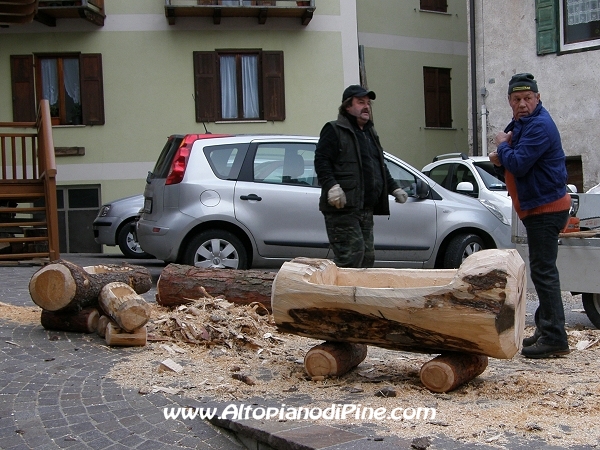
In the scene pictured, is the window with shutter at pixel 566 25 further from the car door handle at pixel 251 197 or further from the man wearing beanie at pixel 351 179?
the man wearing beanie at pixel 351 179

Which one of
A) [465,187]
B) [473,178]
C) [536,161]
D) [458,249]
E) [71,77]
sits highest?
[71,77]

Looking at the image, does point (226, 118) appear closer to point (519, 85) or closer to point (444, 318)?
point (519, 85)

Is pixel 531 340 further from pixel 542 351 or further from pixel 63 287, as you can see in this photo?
pixel 63 287

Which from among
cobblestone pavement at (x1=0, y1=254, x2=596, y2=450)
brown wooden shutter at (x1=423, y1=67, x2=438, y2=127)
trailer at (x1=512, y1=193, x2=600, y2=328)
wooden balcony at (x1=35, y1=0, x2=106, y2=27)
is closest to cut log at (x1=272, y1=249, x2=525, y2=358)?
cobblestone pavement at (x1=0, y1=254, x2=596, y2=450)

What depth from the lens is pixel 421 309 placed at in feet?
→ 14.4

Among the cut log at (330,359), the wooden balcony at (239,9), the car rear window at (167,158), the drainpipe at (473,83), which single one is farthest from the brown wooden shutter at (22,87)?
the cut log at (330,359)

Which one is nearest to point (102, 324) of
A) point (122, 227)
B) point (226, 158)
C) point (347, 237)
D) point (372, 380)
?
point (347, 237)

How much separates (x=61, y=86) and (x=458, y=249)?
1323 cm

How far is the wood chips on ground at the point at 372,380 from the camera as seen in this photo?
3783 mm

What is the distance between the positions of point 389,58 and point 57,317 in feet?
63.2

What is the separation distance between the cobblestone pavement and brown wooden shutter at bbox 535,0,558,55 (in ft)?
52.6

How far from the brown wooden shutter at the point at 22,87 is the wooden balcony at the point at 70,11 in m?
1.06

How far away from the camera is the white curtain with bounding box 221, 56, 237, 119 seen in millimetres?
20922

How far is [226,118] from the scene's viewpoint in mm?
20906
